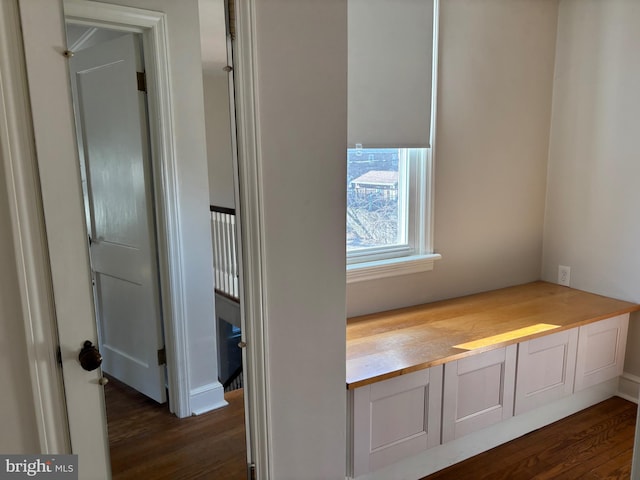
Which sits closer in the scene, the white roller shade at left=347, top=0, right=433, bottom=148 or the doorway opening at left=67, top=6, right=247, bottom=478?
the doorway opening at left=67, top=6, right=247, bottom=478

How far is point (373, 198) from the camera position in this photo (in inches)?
101

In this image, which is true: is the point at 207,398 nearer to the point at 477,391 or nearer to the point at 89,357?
the point at 89,357

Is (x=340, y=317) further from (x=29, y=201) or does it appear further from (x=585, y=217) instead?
(x=585, y=217)

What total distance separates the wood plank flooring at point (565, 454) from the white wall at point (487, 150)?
0.85 meters

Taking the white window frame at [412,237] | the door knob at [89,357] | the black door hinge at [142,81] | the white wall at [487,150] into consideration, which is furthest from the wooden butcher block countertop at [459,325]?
the black door hinge at [142,81]

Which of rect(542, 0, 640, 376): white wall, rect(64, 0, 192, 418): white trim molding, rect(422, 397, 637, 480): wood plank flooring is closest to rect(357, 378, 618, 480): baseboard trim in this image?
rect(422, 397, 637, 480): wood plank flooring

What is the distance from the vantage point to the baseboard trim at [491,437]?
2148 mm

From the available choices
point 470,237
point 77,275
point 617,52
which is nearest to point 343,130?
point 77,275

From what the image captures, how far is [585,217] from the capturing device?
9.70 feet

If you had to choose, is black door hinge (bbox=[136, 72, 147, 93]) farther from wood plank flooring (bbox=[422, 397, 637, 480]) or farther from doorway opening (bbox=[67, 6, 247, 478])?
wood plank flooring (bbox=[422, 397, 637, 480])

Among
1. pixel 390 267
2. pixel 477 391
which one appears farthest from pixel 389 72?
pixel 477 391

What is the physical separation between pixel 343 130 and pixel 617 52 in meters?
2.03

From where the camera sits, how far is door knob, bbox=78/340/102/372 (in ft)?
4.09

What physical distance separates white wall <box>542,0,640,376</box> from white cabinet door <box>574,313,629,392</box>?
0.53 feet
